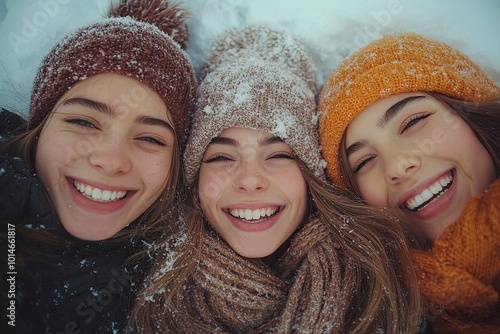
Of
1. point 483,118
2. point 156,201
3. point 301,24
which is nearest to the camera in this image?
point 483,118

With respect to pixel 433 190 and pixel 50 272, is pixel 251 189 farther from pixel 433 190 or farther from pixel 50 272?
pixel 50 272

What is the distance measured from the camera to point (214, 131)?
6.54 ft

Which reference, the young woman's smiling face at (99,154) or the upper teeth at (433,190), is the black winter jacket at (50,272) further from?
the upper teeth at (433,190)

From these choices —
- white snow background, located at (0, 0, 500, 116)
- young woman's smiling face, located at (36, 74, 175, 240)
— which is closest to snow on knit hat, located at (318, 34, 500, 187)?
white snow background, located at (0, 0, 500, 116)

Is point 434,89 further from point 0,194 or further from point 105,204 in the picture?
point 0,194

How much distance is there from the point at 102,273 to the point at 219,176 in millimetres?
749

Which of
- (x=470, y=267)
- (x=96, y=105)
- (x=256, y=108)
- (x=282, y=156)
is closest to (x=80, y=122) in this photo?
(x=96, y=105)

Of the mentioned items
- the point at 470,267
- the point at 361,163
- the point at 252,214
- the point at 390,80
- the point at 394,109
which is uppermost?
the point at 390,80

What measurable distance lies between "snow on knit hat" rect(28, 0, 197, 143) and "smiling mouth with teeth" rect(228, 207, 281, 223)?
1.68 feet

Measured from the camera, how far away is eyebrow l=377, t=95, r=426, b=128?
1.92 m

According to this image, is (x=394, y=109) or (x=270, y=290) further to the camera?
(x=270, y=290)

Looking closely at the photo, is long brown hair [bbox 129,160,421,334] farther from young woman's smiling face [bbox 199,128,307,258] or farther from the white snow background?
the white snow background

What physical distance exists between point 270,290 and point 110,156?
1.04m

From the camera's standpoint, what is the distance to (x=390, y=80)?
1928 millimetres
